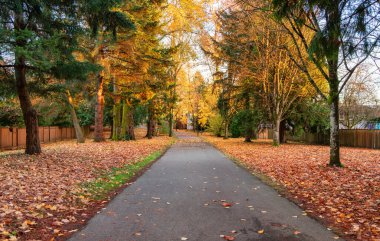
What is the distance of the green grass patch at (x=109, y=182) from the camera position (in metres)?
8.30

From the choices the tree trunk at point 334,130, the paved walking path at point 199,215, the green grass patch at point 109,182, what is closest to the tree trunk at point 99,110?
the green grass patch at point 109,182

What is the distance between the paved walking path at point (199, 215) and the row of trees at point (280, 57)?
3.91m

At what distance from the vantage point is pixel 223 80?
97.8ft

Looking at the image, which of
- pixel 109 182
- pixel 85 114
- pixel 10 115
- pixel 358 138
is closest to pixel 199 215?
pixel 109 182

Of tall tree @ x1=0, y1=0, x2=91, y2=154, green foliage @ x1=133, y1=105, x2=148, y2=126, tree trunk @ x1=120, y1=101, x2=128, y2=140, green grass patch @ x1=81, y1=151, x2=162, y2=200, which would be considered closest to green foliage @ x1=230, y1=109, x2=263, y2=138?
tree trunk @ x1=120, y1=101, x2=128, y2=140

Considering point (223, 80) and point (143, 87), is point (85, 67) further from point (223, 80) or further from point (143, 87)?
point (223, 80)

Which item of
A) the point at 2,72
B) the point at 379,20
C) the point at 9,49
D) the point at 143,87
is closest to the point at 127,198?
the point at 9,49

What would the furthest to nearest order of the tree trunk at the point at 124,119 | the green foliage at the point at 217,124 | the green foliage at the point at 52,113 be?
the green foliage at the point at 217,124
the tree trunk at the point at 124,119
the green foliage at the point at 52,113

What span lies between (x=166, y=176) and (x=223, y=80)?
65.1 ft

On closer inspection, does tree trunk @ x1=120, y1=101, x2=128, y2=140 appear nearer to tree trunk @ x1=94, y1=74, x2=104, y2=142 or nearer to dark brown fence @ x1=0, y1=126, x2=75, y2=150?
tree trunk @ x1=94, y1=74, x2=104, y2=142

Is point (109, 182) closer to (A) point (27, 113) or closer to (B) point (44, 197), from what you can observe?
(B) point (44, 197)

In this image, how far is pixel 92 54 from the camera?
71.9ft

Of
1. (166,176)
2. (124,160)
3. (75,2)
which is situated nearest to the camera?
(166,176)

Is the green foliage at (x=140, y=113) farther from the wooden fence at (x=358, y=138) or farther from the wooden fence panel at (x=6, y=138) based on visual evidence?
the wooden fence at (x=358, y=138)
